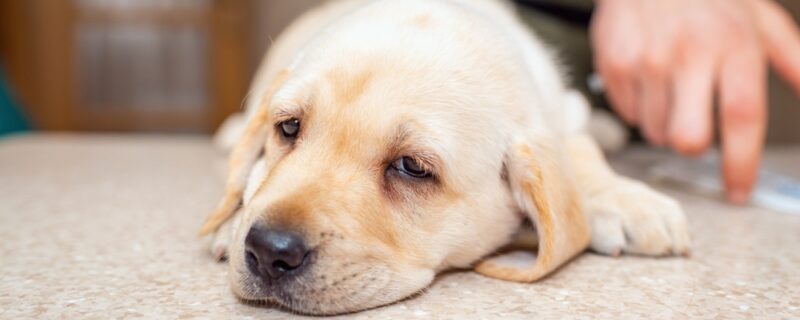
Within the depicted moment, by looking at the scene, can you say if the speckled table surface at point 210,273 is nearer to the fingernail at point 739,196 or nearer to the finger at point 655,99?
the fingernail at point 739,196

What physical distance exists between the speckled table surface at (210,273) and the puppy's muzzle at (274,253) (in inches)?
3.1

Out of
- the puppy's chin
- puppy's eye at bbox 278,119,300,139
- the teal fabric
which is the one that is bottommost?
the teal fabric

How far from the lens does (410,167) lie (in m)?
1.73

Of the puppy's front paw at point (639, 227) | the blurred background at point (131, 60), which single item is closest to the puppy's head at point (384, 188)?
the puppy's front paw at point (639, 227)

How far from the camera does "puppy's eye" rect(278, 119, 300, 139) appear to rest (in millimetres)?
1803

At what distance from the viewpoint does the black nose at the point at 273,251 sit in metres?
1.45

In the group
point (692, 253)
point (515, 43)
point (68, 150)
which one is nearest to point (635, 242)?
point (692, 253)

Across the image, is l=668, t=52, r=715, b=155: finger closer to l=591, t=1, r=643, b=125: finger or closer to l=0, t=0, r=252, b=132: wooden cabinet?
l=591, t=1, r=643, b=125: finger

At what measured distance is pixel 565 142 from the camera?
7.64ft

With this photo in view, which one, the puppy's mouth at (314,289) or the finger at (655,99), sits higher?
the finger at (655,99)

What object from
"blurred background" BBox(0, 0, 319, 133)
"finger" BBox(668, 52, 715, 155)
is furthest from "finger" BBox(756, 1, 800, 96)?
"blurred background" BBox(0, 0, 319, 133)

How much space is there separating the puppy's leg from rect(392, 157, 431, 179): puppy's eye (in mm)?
493

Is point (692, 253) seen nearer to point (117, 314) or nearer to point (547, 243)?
point (547, 243)

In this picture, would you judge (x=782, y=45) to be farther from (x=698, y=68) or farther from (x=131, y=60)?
(x=131, y=60)
